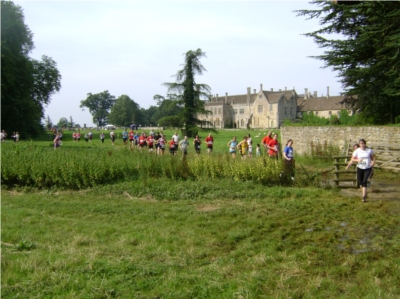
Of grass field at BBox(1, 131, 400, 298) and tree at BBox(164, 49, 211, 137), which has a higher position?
tree at BBox(164, 49, 211, 137)

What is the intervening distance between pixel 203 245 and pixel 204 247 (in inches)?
4.8

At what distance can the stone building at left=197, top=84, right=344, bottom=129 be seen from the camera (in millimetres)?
96250

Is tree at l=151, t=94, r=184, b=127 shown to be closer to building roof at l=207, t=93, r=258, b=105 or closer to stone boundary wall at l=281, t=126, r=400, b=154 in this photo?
stone boundary wall at l=281, t=126, r=400, b=154

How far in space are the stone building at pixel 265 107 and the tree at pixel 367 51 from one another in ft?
222

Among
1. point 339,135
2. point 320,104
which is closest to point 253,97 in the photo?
point 320,104

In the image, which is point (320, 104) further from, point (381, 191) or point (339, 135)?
point (381, 191)

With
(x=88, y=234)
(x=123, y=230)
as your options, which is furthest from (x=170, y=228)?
(x=88, y=234)

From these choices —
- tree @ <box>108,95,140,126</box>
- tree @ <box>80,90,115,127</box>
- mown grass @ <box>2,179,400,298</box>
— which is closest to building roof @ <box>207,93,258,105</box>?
tree @ <box>108,95,140,126</box>

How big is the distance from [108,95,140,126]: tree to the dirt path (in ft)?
338

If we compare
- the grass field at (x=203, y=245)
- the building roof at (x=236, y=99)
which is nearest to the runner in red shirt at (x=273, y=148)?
the grass field at (x=203, y=245)

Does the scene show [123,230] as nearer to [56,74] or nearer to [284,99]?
[56,74]

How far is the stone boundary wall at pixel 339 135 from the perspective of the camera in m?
17.5

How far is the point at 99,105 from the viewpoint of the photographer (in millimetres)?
132125

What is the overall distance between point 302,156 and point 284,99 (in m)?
76.6
